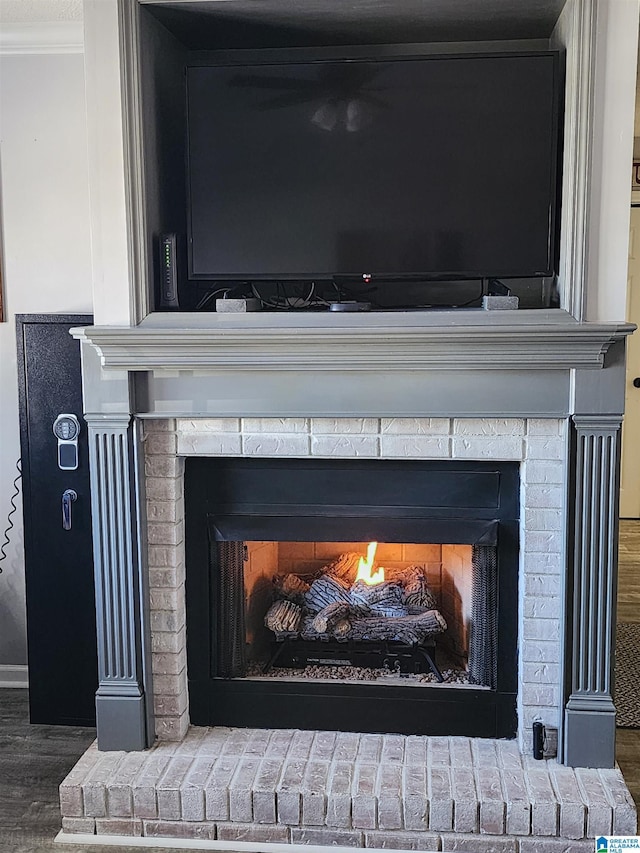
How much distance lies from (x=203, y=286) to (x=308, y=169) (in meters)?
0.51

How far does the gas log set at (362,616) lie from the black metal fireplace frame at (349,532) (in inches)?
6.2

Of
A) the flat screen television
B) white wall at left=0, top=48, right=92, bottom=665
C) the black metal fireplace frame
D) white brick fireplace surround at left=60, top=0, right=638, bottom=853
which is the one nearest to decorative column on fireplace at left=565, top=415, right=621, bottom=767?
white brick fireplace surround at left=60, top=0, right=638, bottom=853

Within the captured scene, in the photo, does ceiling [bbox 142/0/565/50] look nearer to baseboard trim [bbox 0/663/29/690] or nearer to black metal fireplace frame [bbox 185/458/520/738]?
black metal fireplace frame [bbox 185/458/520/738]

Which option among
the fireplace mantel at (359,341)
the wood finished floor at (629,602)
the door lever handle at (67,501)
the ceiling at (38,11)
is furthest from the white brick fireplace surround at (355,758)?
the ceiling at (38,11)

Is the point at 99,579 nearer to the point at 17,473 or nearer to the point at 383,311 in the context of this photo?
the point at 17,473

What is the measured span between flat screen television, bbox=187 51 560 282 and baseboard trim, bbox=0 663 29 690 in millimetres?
1761

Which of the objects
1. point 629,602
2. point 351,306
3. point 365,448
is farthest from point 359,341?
point 629,602

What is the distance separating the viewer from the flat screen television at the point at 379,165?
2199 millimetres

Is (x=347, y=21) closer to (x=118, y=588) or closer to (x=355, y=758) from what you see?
(x=118, y=588)

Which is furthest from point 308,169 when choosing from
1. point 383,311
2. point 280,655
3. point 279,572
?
point 280,655

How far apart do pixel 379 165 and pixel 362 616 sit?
4.37ft

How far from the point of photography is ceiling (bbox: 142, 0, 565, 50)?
2.19 metres

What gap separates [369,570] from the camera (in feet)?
8.71

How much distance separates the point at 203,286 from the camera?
255 cm
